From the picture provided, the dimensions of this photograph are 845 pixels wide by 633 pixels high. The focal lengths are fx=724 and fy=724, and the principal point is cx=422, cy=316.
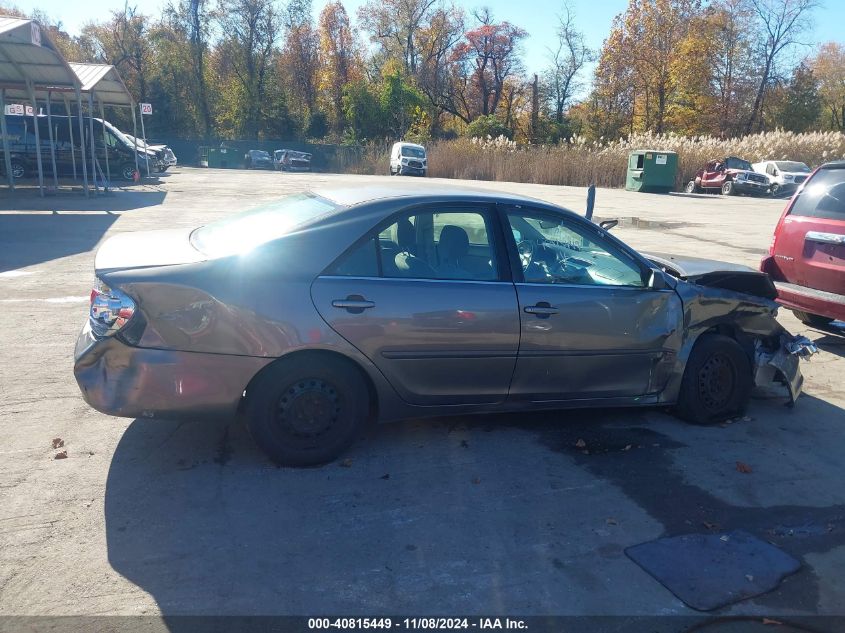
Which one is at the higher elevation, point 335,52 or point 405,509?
point 335,52

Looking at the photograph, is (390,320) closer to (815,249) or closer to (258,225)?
(258,225)

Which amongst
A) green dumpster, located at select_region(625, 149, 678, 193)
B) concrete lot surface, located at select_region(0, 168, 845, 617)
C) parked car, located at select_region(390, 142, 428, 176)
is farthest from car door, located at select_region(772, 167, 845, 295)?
parked car, located at select_region(390, 142, 428, 176)

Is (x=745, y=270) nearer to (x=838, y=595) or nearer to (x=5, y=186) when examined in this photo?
(x=838, y=595)

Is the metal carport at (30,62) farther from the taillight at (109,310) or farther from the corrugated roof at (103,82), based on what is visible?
the taillight at (109,310)

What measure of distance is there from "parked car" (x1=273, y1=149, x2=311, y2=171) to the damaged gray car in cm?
A: 4476

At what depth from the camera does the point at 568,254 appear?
4.98 metres

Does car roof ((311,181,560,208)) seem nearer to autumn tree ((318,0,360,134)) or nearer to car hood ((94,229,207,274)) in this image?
car hood ((94,229,207,274))

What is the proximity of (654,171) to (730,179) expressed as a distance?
348 centimetres

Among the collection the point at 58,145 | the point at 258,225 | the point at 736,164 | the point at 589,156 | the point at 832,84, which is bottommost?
the point at 258,225

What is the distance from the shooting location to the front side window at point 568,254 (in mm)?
4742

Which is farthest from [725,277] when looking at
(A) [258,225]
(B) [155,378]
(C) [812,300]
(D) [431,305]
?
(B) [155,378]

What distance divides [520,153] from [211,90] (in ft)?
126

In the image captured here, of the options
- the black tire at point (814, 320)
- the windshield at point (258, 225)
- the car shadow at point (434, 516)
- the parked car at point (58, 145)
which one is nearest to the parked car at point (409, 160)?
the parked car at point (58, 145)

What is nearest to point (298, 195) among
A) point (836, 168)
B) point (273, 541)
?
point (273, 541)
